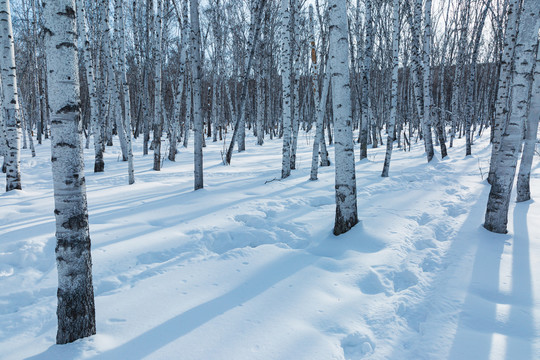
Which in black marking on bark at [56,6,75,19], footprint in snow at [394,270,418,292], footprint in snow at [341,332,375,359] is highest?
black marking on bark at [56,6,75,19]

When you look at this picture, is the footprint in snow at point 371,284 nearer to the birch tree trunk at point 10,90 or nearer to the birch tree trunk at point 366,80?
the birch tree trunk at point 10,90

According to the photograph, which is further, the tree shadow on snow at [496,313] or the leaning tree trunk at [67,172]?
the tree shadow on snow at [496,313]

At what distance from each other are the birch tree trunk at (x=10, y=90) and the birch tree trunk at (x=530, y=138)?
915 centimetres

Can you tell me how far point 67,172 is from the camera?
76.6 inches

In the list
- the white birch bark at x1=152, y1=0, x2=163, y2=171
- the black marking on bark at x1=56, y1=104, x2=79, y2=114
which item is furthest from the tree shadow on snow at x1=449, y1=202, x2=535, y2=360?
the white birch bark at x1=152, y1=0, x2=163, y2=171

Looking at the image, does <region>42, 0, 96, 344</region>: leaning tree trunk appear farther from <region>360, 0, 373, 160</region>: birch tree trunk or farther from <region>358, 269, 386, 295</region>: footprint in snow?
<region>360, 0, 373, 160</region>: birch tree trunk

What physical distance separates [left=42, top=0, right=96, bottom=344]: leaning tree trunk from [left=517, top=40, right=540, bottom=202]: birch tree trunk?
545cm

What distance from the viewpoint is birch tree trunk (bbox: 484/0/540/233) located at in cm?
361

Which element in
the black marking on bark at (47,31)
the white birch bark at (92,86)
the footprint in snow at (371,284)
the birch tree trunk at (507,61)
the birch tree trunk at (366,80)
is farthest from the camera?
the birch tree trunk at (366,80)

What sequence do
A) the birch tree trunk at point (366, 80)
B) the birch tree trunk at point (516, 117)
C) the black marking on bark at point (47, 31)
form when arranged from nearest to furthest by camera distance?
the black marking on bark at point (47, 31) → the birch tree trunk at point (516, 117) → the birch tree trunk at point (366, 80)

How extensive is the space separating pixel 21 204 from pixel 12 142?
211 cm

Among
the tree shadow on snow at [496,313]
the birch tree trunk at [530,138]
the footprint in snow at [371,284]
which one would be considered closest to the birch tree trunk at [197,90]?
the footprint in snow at [371,284]

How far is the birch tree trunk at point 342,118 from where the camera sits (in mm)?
3832

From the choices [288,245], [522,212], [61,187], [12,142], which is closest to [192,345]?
[61,187]
